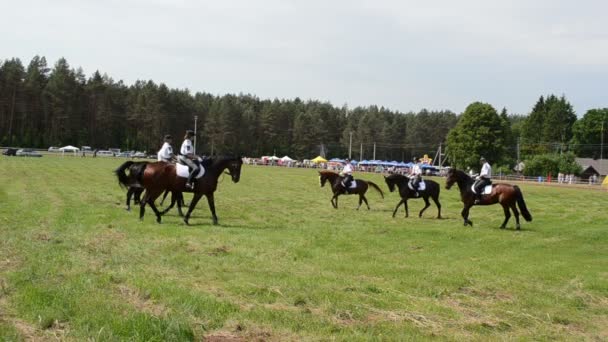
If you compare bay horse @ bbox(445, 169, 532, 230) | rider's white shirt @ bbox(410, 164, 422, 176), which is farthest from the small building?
bay horse @ bbox(445, 169, 532, 230)

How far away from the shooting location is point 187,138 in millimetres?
19125

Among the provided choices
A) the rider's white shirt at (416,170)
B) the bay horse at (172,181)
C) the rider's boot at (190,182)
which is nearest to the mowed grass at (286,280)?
the bay horse at (172,181)

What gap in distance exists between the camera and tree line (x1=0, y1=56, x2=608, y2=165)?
340ft

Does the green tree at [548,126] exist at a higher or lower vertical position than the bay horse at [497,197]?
higher

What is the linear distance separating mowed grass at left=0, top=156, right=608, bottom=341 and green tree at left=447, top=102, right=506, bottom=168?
78.9m

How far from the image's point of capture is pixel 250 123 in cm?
14188

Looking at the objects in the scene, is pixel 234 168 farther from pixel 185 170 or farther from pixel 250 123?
pixel 250 123

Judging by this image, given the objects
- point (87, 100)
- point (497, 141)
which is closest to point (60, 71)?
point (87, 100)

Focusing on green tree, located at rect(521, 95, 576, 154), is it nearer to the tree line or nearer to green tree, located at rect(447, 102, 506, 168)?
the tree line

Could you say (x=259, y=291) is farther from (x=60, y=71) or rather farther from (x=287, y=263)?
(x=60, y=71)

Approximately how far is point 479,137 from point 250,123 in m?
64.1

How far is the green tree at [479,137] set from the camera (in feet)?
314

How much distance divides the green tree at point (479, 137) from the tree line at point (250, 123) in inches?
6.9

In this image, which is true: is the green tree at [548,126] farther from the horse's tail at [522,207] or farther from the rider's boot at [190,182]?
the rider's boot at [190,182]
